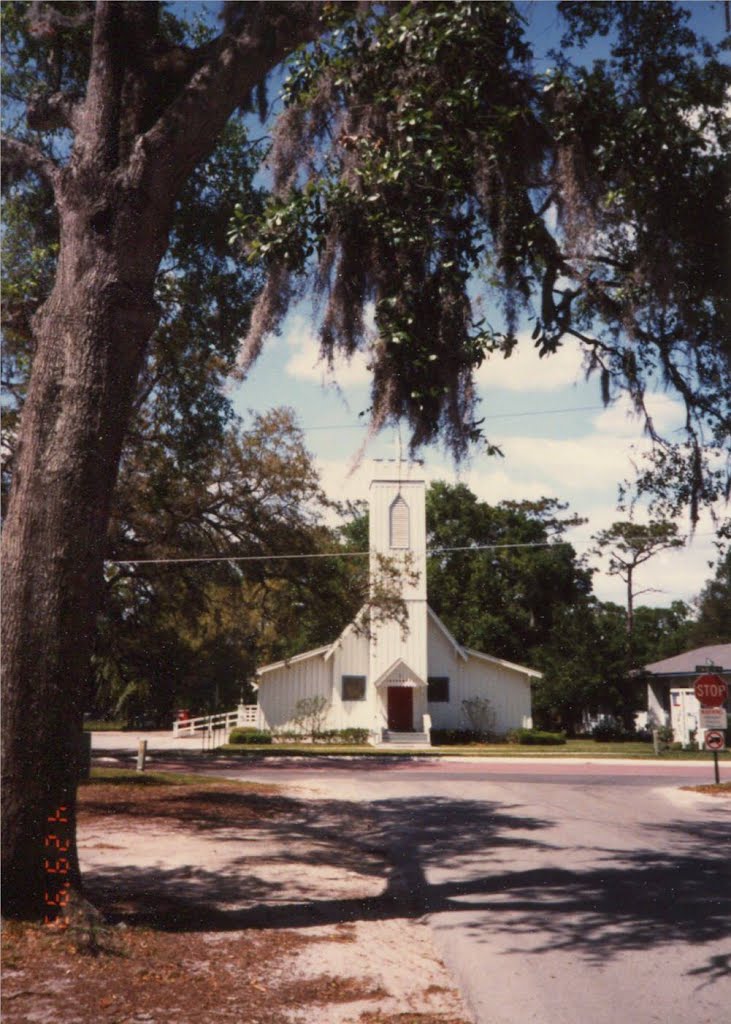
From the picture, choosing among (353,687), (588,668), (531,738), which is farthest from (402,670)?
(588,668)

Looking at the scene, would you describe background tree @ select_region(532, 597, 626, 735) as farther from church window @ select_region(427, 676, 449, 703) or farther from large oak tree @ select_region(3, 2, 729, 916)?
large oak tree @ select_region(3, 2, 729, 916)

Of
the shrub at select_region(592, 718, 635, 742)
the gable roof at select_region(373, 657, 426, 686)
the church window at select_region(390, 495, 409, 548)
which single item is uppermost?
the church window at select_region(390, 495, 409, 548)

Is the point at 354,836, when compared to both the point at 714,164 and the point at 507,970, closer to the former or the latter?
the point at 507,970

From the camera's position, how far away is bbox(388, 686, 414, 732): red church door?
35938 mm

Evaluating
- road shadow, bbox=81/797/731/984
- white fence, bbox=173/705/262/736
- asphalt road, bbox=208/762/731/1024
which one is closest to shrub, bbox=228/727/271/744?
white fence, bbox=173/705/262/736

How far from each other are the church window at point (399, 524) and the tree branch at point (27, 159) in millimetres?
27116

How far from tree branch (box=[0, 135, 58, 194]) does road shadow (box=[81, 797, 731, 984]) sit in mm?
5842

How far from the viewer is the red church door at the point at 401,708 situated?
118 ft

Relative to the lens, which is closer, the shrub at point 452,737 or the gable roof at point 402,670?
the gable roof at point 402,670

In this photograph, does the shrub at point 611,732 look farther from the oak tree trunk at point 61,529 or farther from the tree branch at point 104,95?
the tree branch at point 104,95

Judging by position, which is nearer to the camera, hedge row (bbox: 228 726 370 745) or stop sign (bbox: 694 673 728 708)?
stop sign (bbox: 694 673 728 708)

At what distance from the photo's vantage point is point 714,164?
7270mm

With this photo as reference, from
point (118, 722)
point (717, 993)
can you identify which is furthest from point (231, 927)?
point (118, 722)

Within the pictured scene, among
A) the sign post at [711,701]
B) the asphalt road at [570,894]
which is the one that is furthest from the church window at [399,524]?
the sign post at [711,701]
